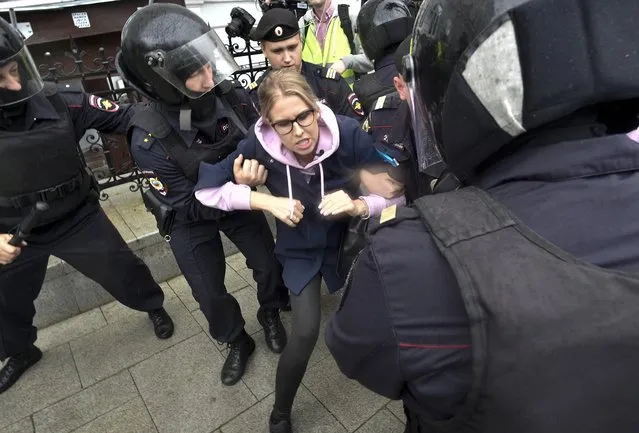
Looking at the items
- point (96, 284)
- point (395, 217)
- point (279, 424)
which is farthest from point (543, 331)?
point (96, 284)

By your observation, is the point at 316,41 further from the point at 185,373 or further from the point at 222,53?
the point at 185,373

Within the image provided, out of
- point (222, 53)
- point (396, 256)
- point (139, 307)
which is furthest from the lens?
point (139, 307)

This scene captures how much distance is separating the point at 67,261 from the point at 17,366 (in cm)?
84

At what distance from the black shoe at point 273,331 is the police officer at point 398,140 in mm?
1374

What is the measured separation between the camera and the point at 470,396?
2.34ft

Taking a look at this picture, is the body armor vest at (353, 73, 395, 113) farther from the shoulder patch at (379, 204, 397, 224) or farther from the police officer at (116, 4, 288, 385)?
the shoulder patch at (379, 204, 397, 224)

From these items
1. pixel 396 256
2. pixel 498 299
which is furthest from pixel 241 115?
pixel 498 299

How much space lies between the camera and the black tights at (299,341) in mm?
2033

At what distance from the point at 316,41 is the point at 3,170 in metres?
2.85

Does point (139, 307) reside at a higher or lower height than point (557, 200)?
lower

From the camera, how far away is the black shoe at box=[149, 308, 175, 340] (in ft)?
10.0

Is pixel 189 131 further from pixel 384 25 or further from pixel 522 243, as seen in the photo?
pixel 522 243

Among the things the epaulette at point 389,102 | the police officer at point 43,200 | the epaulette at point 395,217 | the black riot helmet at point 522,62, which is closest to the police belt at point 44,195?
the police officer at point 43,200

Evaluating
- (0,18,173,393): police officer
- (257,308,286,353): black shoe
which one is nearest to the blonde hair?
(0,18,173,393): police officer
